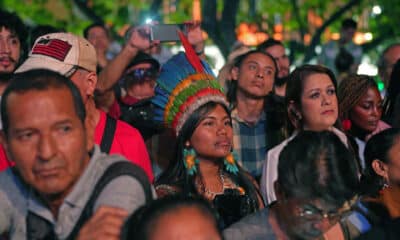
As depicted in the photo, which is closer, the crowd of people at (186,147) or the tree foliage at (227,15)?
the crowd of people at (186,147)

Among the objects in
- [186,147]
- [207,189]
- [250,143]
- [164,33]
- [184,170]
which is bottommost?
[250,143]

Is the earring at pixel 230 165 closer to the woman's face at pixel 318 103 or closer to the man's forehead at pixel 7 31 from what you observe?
the woman's face at pixel 318 103

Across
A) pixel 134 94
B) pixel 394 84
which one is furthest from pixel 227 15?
→ pixel 134 94

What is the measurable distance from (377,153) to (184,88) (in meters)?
1.14

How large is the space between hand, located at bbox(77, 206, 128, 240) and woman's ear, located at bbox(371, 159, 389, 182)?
2.29m

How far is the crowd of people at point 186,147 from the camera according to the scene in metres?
3.10

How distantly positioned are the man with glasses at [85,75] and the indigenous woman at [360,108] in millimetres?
2820

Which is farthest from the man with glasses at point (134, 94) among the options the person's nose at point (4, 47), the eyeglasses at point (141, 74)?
the person's nose at point (4, 47)

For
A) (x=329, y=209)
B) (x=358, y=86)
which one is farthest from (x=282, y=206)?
(x=358, y=86)

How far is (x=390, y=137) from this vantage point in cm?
500

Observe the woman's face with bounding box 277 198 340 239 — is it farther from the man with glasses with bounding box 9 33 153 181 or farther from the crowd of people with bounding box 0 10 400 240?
the man with glasses with bounding box 9 33 153 181

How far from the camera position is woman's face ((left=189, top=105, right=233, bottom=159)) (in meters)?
5.41

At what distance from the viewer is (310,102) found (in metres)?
6.56

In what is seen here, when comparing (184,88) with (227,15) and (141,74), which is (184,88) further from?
(227,15)
